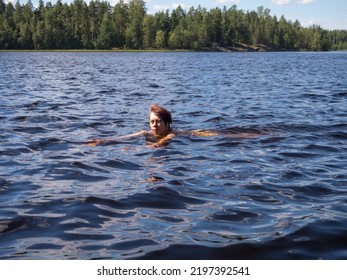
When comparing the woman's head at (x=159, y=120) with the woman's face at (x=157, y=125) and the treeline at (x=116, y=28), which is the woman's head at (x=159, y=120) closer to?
the woman's face at (x=157, y=125)

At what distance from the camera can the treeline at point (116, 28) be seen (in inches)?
5394

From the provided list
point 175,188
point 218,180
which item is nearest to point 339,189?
point 218,180

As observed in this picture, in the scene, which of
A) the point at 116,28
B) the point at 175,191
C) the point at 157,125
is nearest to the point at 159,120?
the point at 157,125

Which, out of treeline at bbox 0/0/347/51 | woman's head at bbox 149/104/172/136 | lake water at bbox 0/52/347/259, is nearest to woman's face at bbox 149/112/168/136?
woman's head at bbox 149/104/172/136

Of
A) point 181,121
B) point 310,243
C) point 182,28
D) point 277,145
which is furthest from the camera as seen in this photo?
point 182,28

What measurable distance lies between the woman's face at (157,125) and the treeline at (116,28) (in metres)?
130

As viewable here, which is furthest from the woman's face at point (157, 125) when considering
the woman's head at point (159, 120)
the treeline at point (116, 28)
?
the treeline at point (116, 28)

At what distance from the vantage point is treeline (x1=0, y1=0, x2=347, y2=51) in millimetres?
137000

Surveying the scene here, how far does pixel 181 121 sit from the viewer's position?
14.7m

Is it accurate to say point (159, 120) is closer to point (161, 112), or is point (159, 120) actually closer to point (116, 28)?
point (161, 112)
